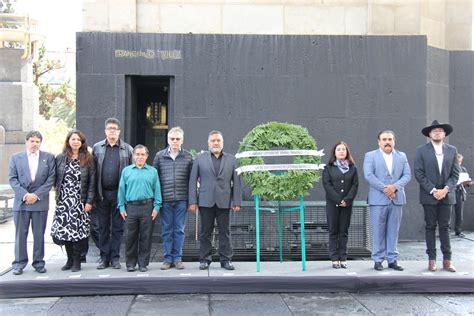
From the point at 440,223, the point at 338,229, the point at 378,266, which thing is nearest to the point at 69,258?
the point at 338,229

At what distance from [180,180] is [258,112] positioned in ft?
11.6

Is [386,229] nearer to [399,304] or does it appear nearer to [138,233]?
[399,304]

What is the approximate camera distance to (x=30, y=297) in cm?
731

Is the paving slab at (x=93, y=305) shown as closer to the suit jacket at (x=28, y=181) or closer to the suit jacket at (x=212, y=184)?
the suit jacket at (x=28, y=181)

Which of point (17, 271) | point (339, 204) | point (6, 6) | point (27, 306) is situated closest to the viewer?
point (27, 306)

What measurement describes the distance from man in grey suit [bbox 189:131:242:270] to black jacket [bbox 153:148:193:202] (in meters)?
0.14

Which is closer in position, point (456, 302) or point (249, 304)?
point (249, 304)

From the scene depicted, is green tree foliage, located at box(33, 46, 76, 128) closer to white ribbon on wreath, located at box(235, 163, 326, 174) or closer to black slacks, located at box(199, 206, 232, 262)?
black slacks, located at box(199, 206, 232, 262)

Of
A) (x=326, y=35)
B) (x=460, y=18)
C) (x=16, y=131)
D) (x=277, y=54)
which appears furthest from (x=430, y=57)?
(x=16, y=131)

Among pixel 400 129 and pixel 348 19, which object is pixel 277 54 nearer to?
pixel 348 19

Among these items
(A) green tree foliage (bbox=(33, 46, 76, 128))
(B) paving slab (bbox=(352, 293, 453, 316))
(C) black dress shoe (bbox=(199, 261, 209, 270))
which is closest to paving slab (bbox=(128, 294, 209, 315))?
(C) black dress shoe (bbox=(199, 261, 209, 270))

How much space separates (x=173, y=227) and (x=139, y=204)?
2.28ft

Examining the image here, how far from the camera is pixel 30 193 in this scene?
7.93 meters

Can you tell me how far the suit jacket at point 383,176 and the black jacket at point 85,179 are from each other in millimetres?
4029
